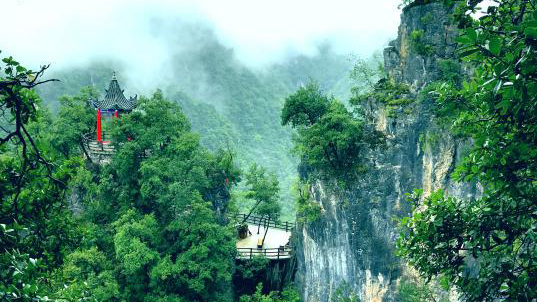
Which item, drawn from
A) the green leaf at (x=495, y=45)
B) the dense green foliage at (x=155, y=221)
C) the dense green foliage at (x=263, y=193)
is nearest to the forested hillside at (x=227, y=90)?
the dense green foliage at (x=263, y=193)

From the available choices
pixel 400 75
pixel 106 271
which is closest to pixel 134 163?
pixel 106 271

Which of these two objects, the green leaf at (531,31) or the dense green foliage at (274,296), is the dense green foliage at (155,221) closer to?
the dense green foliage at (274,296)

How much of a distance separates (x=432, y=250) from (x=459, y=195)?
12.8 m

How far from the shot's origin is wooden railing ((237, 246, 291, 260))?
1074 inches

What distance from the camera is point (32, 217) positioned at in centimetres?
645

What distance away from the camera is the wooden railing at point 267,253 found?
89.5ft

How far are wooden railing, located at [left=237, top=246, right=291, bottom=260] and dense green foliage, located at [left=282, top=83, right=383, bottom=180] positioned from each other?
543cm

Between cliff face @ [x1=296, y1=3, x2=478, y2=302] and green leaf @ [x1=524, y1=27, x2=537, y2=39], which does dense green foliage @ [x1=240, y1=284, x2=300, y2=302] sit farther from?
green leaf @ [x1=524, y1=27, x2=537, y2=39]

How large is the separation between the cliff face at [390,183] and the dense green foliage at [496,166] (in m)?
12.2

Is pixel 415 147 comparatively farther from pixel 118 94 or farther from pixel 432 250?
pixel 118 94

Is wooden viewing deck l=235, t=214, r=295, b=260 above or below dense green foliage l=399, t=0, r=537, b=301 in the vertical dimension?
above

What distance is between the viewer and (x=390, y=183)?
21500 mm

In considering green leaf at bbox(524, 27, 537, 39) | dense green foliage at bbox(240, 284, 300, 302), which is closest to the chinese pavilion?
dense green foliage at bbox(240, 284, 300, 302)

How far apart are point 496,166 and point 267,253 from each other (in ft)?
74.5
